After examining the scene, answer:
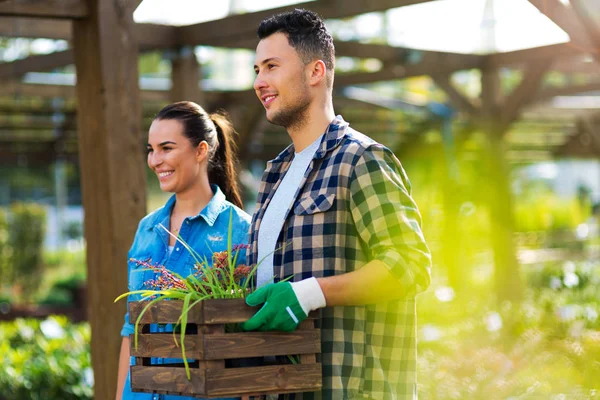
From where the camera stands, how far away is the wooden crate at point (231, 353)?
1.60 metres

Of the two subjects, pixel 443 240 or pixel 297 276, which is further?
pixel 443 240

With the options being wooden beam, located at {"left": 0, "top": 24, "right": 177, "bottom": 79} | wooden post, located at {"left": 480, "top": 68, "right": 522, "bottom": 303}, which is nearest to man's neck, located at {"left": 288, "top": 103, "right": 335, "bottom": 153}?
wooden beam, located at {"left": 0, "top": 24, "right": 177, "bottom": 79}

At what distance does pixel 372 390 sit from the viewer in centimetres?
172

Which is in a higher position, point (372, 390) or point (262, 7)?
point (262, 7)

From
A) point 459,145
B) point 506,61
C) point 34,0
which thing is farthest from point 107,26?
point 459,145

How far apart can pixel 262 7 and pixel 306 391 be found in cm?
302

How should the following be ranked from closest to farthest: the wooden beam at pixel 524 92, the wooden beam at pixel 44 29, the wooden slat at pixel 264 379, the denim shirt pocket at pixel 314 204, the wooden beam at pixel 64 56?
1. the wooden slat at pixel 264 379
2. the denim shirt pocket at pixel 314 204
3. the wooden beam at pixel 64 56
4. the wooden beam at pixel 44 29
5. the wooden beam at pixel 524 92

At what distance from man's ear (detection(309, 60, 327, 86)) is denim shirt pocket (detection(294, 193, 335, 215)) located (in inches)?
9.1

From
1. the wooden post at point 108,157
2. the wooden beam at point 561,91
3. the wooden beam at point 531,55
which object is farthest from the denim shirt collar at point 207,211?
the wooden beam at point 561,91

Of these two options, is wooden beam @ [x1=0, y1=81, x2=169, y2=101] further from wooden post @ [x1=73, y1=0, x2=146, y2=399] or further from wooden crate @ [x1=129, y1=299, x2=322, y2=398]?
wooden crate @ [x1=129, y1=299, x2=322, y2=398]

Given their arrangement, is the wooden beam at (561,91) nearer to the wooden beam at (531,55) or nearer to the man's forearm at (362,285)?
the wooden beam at (531,55)

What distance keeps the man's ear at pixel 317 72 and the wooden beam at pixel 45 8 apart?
189cm

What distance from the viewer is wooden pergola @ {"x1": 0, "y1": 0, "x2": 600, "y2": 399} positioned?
341 centimetres

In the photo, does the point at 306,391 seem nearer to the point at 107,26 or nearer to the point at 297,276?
the point at 297,276
